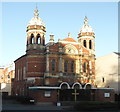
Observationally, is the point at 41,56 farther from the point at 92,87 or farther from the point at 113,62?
the point at 113,62

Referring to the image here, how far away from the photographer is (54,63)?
46.7 metres

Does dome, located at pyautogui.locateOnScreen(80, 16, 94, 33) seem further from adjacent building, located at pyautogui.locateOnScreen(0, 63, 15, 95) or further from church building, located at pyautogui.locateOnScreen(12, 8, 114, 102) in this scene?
adjacent building, located at pyautogui.locateOnScreen(0, 63, 15, 95)

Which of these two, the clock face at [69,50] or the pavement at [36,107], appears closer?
the pavement at [36,107]

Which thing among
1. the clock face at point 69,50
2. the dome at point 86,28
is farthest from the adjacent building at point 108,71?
the clock face at point 69,50

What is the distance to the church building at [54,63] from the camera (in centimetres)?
4564

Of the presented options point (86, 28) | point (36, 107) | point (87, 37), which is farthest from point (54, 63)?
point (36, 107)

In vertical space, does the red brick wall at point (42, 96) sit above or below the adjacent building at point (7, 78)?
below

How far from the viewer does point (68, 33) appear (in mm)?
50719

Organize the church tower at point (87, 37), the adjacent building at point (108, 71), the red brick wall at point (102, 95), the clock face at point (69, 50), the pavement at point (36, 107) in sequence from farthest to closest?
the church tower at point (87, 37) → the adjacent building at point (108, 71) → the clock face at point (69, 50) → the red brick wall at point (102, 95) → the pavement at point (36, 107)

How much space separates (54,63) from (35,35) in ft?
22.4

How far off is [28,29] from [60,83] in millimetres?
13132

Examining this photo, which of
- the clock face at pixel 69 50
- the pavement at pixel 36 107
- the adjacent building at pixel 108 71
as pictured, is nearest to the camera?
the pavement at pixel 36 107

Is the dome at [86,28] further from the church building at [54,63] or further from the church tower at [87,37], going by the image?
the church building at [54,63]

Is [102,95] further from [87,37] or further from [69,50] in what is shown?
[87,37]
